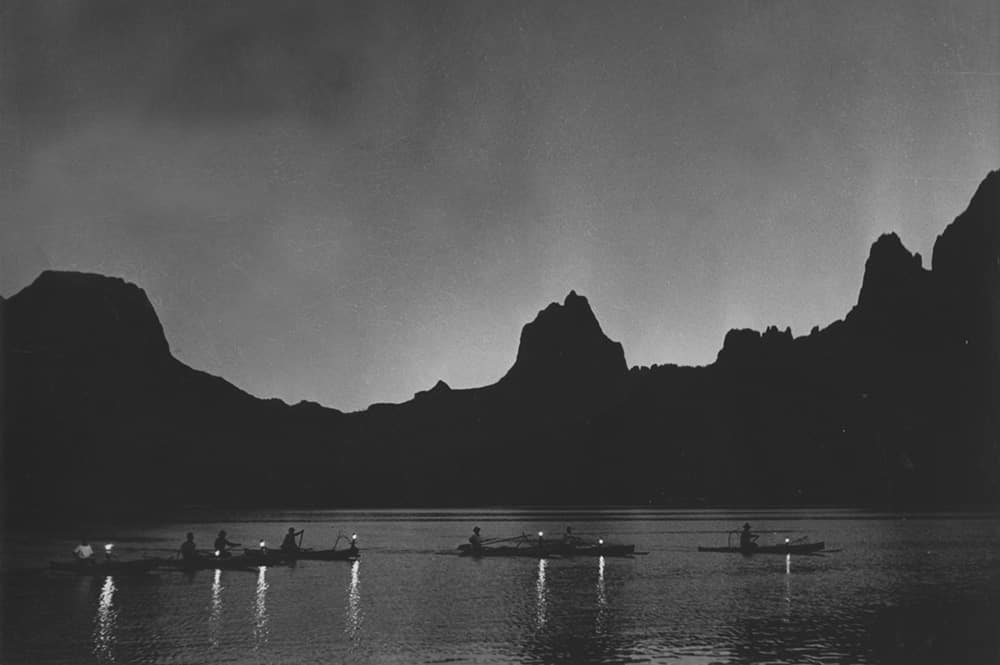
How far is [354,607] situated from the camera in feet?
165

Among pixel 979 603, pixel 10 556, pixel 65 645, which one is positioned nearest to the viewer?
pixel 65 645

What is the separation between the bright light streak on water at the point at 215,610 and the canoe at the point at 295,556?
15.0 ft

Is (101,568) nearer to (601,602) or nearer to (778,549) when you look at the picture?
(601,602)

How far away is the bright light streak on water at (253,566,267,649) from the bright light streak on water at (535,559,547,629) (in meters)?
12.5

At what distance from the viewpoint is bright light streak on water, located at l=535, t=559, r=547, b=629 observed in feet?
146

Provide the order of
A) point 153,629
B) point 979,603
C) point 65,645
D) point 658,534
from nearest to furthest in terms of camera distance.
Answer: point 65,645 < point 153,629 < point 979,603 < point 658,534

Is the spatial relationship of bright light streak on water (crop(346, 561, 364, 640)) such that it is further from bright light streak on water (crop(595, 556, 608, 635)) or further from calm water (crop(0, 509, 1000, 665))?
bright light streak on water (crop(595, 556, 608, 635))

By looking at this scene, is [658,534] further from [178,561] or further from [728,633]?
[728,633]

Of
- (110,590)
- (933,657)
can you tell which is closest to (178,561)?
(110,590)

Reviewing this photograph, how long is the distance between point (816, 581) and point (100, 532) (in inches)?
4681

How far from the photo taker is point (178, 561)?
6725 centimetres

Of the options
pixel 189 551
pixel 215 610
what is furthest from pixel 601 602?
pixel 189 551

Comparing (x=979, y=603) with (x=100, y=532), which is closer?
(x=979, y=603)

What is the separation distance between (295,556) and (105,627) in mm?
33911
